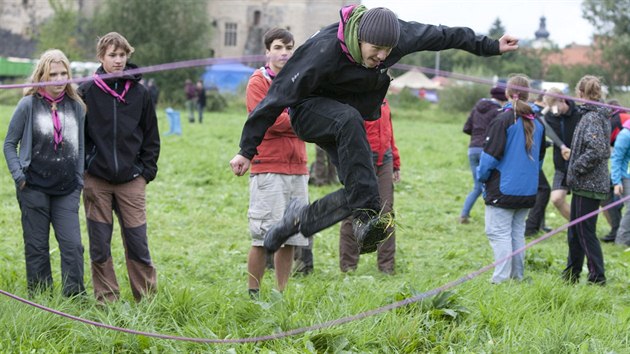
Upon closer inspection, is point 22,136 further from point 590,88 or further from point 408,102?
point 408,102

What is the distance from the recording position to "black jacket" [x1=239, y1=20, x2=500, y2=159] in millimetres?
5105

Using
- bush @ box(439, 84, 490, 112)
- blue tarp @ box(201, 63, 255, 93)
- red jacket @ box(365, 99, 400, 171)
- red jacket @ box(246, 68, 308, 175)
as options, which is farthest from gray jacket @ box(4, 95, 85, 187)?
blue tarp @ box(201, 63, 255, 93)

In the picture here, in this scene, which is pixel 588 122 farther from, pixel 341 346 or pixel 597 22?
pixel 597 22

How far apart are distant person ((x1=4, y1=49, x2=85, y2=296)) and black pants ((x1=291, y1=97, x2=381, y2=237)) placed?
1680mm

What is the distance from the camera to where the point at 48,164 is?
19.3 ft

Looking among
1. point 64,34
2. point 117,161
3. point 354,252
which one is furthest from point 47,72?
point 64,34

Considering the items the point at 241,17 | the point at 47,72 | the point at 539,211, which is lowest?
the point at 539,211

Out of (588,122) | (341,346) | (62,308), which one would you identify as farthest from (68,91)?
(588,122)

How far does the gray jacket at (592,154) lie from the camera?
7688 millimetres

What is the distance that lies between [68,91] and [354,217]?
2.28 metres

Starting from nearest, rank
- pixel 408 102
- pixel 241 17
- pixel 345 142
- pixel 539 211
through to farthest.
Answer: pixel 345 142 → pixel 539 211 → pixel 408 102 → pixel 241 17

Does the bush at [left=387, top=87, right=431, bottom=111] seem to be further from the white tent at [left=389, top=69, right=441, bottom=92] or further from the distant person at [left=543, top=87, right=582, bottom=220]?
the distant person at [left=543, top=87, right=582, bottom=220]

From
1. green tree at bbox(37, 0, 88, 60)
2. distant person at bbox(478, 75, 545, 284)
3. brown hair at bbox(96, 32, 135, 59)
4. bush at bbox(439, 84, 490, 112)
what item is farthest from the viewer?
green tree at bbox(37, 0, 88, 60)

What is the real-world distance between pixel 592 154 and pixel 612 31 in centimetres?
4748
